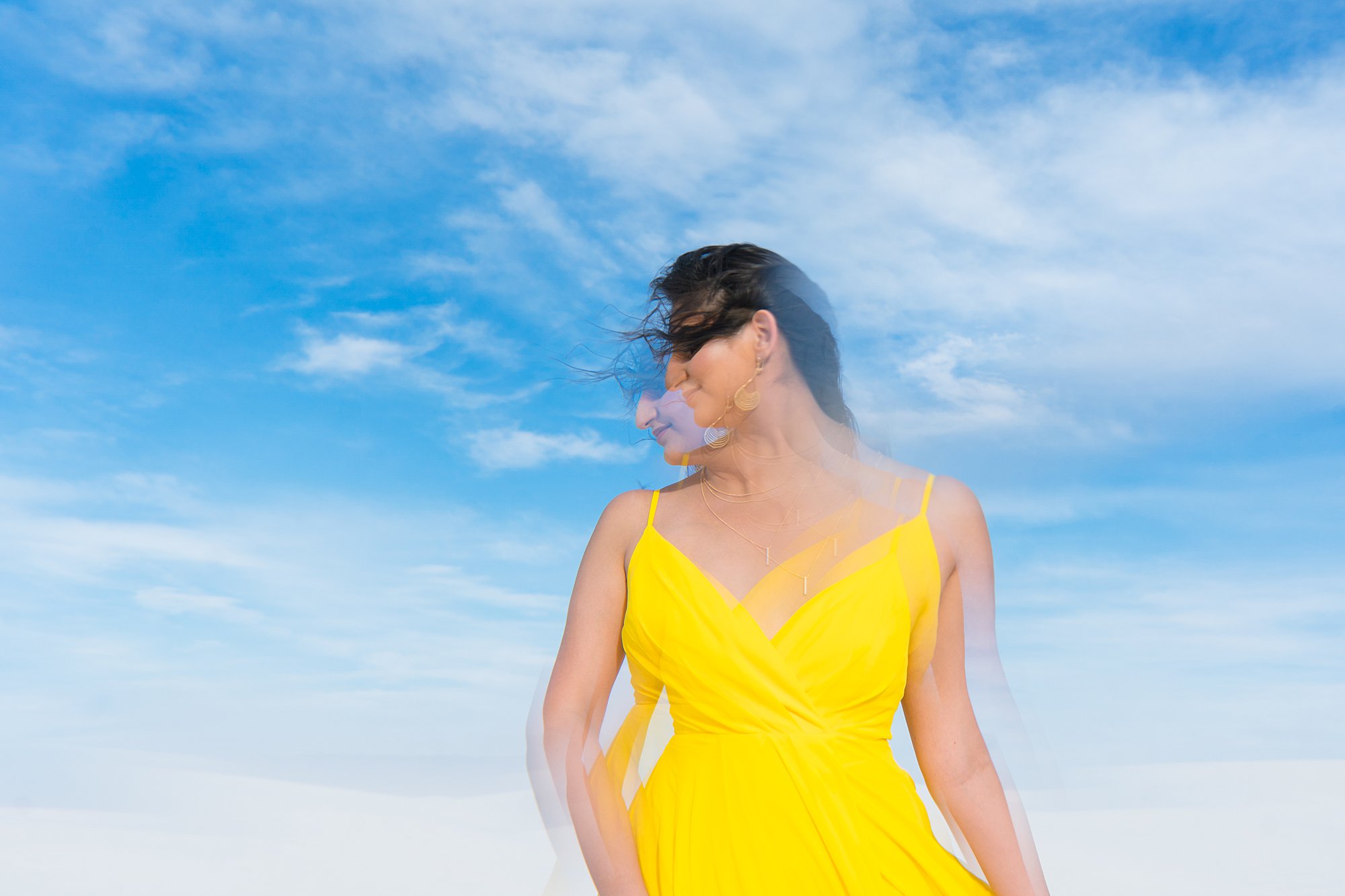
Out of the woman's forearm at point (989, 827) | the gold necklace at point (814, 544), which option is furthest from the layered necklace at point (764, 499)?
the woman's forearm at point (989, 827)

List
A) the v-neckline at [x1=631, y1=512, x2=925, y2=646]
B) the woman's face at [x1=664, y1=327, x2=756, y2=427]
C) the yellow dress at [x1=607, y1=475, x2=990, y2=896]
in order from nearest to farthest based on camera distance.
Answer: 1. the yellow dress at [x1=607, y1=475, x2=990, y2=896]
2. the v-neckline at [x1=631, y1=512, x2=925, y2=646]
3. the woman's face at [x1=664, y1=327, x2=756, y2=427]

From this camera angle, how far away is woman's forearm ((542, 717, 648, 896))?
1987 mm

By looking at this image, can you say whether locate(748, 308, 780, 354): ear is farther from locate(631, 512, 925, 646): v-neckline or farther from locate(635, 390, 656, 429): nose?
locate(631, 512, 925, 646): v-neckline

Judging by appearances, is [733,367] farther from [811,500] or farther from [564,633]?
[564,633]

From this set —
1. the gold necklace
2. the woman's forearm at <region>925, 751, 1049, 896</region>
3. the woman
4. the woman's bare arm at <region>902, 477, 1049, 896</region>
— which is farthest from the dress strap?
the woman's forearm at <region>925, 751, 1049, 896</region>

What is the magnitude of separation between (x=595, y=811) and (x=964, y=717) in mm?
780

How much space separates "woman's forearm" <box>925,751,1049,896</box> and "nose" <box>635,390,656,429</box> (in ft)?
3.13

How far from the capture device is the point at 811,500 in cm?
223

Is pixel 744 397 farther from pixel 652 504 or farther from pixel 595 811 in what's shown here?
pixel 595 811

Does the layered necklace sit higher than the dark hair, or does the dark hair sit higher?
the dark hair

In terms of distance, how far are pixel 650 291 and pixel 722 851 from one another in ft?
3.93

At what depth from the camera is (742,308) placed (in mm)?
2223

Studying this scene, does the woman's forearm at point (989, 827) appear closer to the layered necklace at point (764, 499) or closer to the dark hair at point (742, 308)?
the layered necklace at point (764, 499)

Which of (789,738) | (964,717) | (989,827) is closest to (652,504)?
(789,738)
